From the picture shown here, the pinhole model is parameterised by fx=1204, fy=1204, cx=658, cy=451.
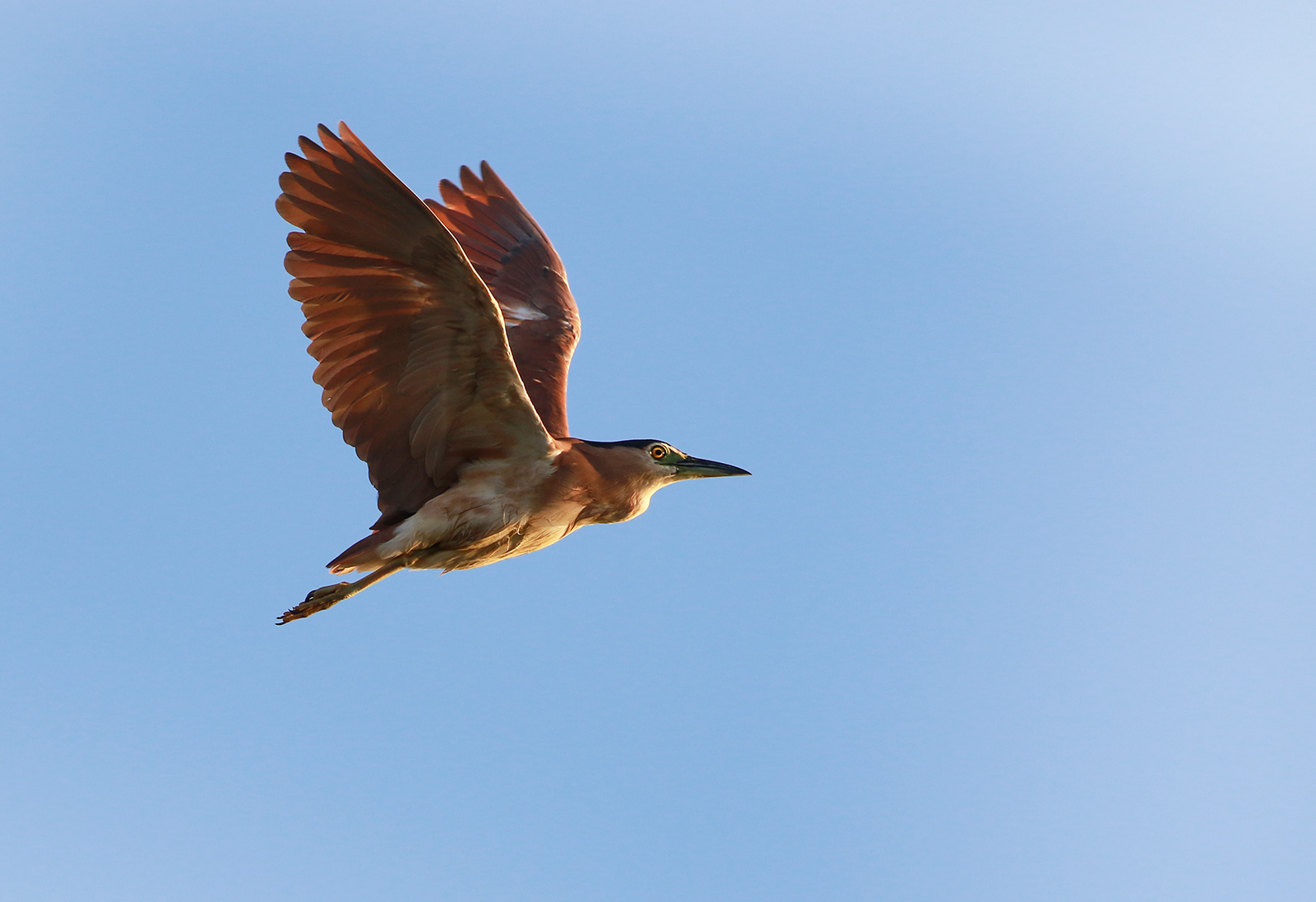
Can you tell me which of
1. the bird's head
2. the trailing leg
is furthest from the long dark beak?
the trailing leg

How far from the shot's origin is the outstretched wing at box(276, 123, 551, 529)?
687cm

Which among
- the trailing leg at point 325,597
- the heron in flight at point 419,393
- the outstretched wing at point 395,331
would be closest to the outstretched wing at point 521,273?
the heron in flight at point 419,393

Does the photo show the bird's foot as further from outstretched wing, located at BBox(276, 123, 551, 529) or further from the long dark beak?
the long dark beak

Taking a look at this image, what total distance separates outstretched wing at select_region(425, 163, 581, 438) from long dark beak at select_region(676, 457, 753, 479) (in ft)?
3.29

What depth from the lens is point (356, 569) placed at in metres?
7.31

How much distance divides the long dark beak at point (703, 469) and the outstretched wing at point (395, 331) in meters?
1.29

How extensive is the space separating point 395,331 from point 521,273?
3.13m

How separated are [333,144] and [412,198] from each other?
588 mm

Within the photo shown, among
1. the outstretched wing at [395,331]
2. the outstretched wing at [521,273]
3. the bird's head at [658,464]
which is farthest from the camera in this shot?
the outstretched wing at [521,273]

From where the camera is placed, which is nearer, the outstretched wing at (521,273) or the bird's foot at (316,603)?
the bird's foot at (316,603)

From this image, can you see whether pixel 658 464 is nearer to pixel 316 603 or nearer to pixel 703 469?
pixel 703 469

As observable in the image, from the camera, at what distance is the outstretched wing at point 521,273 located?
909cm

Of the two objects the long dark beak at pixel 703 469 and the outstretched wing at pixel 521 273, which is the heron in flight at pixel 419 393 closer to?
the long dark beak at pixel 703 469

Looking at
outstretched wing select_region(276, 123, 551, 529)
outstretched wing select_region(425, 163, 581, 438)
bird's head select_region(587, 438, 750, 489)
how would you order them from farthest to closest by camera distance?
outstretched wing select_region(425, 163, 581, 438), bird's head select_region(587, 438, 750, 489), outstretched wing select_region(276, 123, 551, 529)
